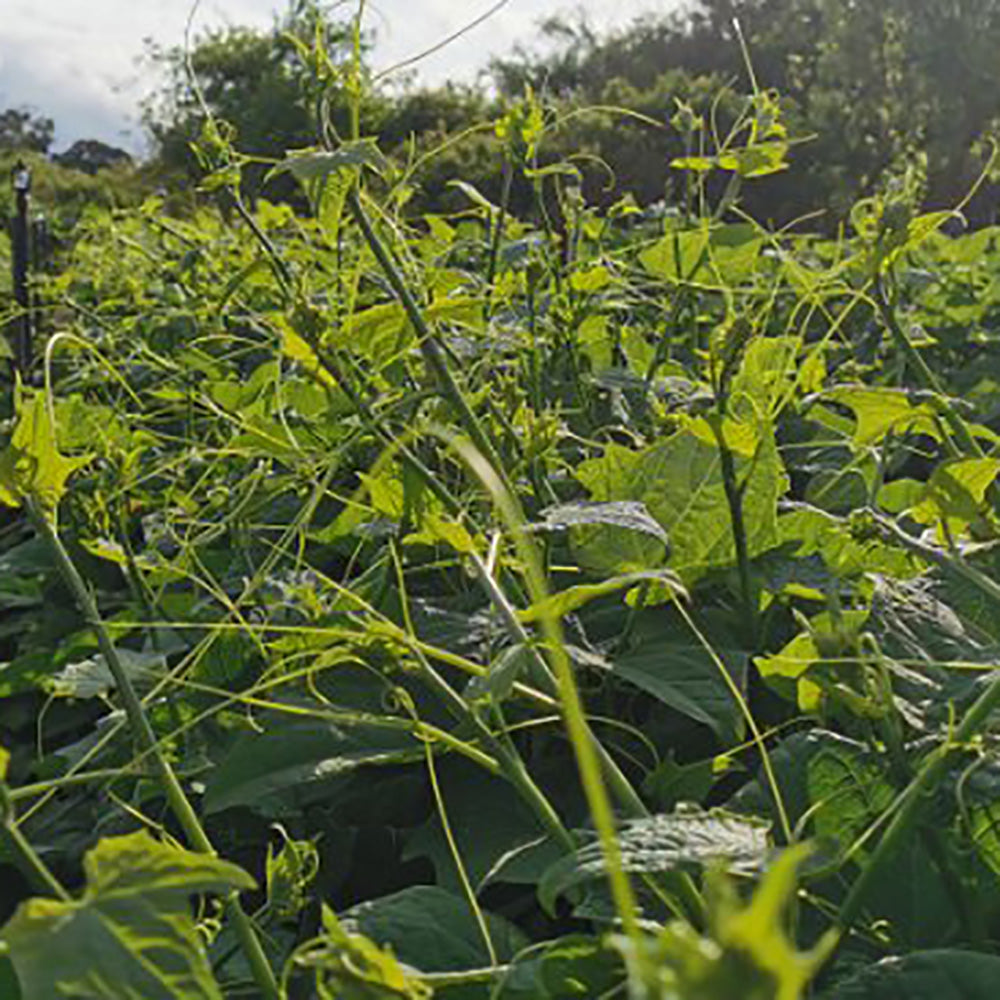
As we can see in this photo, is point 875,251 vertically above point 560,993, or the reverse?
point 875,251

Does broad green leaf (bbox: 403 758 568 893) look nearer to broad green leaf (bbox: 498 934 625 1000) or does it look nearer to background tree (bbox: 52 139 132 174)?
broad green leaf (bbox: 498 934 625 1000)

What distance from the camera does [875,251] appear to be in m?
1.00

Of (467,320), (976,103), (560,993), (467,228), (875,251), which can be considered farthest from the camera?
(976,103)

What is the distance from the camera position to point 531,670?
0.83m

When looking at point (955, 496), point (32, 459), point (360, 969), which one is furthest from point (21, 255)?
point (360, 969)

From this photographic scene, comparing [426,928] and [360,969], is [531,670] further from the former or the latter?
[360,969]

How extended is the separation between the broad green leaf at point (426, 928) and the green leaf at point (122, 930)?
24cm

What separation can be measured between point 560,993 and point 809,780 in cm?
23

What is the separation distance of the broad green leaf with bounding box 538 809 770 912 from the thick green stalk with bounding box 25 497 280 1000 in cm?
11

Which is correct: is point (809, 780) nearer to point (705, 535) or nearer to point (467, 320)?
point (705, 535)

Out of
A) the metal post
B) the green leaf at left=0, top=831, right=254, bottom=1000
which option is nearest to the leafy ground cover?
the green leaf at left=0, top=831, right=254, bottom=1000

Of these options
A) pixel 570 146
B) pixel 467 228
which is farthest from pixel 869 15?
pixel 467 228

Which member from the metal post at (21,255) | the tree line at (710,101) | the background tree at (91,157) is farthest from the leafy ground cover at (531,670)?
the background tree at (91,157)

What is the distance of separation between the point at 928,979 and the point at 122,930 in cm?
34
